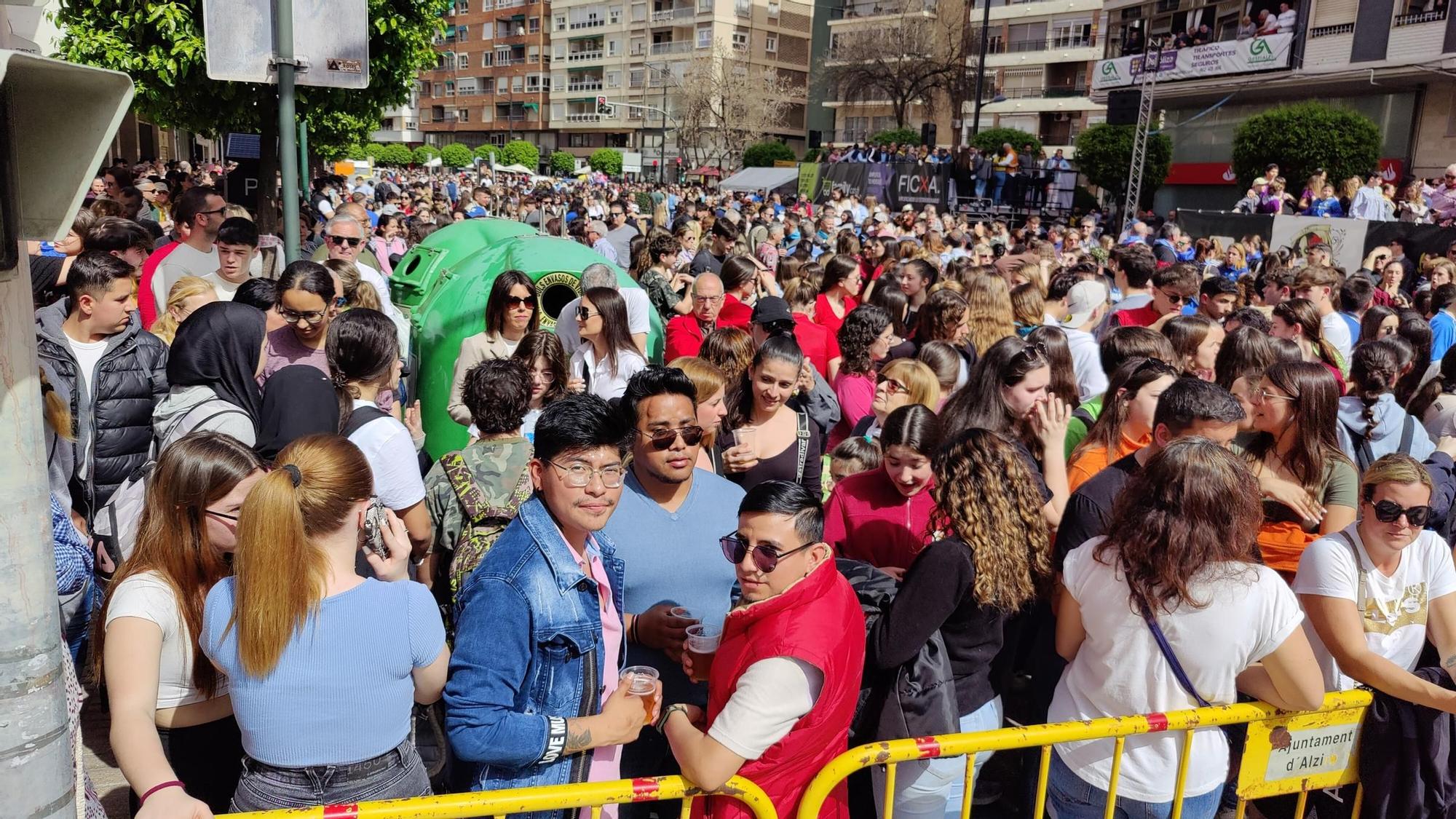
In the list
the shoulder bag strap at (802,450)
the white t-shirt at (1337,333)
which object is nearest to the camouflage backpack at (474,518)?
the shoulder bag strap at (802,450)

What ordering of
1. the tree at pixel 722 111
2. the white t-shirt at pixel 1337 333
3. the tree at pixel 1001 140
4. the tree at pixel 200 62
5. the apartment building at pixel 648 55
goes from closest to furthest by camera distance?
the white t-shirt at pixel 1337 333 < the tree at pixel 200 62 < the tree at pixel 1001 140 < the tree at pixel 722 111 < the apartment building at pixel 648 55

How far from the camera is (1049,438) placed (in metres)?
4.07

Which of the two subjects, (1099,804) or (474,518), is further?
(474,518)

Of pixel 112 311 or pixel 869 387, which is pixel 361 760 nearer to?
pixel 112 311

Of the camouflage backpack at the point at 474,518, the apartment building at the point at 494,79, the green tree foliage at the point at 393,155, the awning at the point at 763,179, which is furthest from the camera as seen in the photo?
the apartment building at the point at 494,79

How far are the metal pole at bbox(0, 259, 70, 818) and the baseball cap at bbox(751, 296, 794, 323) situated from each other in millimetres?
4425

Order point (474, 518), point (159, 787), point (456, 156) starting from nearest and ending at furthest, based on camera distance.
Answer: point (159, 787) < point (474, 518) < point (456, 156)

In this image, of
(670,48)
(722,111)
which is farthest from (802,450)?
(670,48)

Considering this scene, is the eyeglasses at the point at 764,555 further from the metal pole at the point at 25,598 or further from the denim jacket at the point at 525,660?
the metal pole at the point at 25,598

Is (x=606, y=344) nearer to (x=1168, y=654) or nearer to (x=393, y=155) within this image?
(x=1168, y=654)

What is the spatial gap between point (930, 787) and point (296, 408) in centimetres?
255

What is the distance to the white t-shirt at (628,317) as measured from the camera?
609 centimetres

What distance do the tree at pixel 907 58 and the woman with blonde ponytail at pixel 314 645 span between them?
163 feet

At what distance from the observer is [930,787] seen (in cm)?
290
